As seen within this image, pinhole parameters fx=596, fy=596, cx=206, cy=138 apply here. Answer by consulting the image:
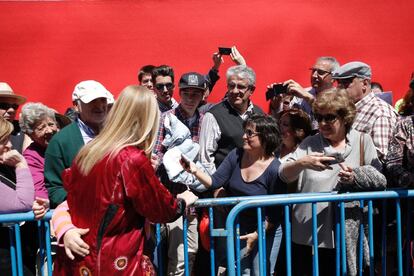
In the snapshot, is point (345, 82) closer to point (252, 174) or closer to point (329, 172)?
point (329, 172)

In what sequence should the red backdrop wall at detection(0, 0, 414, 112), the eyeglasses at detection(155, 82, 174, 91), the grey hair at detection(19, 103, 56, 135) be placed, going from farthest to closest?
the red backdrop wall at detection(0, 0, 414, 112), the eyeglasses at detection(155, 82, 174, 91), the grey hair at detection(19, 103, 56, 135)

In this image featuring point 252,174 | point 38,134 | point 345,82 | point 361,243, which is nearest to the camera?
point 361,243

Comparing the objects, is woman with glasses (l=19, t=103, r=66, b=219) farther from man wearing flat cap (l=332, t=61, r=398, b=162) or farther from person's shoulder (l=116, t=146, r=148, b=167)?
man wearing flat cap (l=332, t=61, r=398, b=162)

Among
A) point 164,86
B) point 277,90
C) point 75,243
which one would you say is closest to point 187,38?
point 164,86

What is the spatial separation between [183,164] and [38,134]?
111 cm

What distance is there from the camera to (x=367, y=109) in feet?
14.9

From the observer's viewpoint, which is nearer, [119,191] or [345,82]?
[119,191]

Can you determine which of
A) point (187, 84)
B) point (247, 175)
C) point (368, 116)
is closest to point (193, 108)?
point (187, 84)

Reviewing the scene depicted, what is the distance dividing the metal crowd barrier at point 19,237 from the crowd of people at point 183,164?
0.06 metres

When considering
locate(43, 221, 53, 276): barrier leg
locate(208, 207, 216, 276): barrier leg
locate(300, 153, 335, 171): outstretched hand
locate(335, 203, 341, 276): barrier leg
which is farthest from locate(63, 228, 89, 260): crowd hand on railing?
locate(335, 203, 341, 276): barrier leg

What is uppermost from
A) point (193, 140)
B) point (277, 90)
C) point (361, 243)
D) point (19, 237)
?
point (277, 90)

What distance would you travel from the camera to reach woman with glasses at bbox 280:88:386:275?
3822mm

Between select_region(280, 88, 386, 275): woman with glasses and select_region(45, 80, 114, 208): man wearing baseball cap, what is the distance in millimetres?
1289

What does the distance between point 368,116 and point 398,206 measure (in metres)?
0.90
